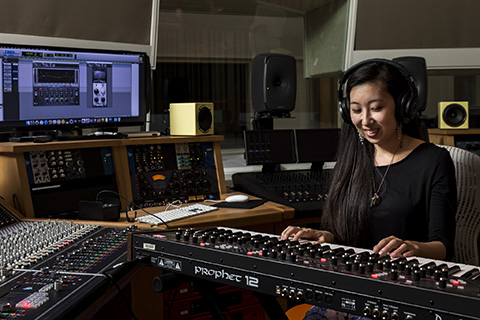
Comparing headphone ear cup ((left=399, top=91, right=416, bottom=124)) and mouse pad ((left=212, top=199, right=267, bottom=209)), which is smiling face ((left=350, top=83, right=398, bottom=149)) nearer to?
headphone ear cup ((left=399, top=91, right=416, bottom=124))

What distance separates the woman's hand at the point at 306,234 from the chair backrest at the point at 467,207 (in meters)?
0.48

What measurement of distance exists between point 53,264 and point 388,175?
3.70 ft

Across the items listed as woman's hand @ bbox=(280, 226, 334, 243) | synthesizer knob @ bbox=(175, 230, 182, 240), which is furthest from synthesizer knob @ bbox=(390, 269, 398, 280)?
synthesizer knob @ bbox=(175, 230, 182, 240)

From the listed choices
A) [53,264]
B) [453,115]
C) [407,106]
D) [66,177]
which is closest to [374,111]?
[407,106]

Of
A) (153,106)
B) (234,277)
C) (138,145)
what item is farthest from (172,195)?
(234,277)

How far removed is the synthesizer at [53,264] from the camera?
1164mm

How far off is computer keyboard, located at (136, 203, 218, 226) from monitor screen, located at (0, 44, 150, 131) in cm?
56

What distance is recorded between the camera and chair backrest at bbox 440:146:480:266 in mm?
1896

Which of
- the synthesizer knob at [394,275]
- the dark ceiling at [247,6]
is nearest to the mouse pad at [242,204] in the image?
the synthesizer knob at [394,275]

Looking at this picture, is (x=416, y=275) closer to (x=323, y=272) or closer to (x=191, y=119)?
(x=323, y=272)

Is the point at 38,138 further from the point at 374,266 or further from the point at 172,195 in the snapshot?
the point at 374,266

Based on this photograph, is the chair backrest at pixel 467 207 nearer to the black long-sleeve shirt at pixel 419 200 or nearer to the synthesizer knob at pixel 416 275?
the black long-sleeve shirt at pixel 419 200

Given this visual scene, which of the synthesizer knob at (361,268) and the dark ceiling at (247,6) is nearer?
the synthesizer knob at (361,268)

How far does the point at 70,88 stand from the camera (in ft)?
7.95
